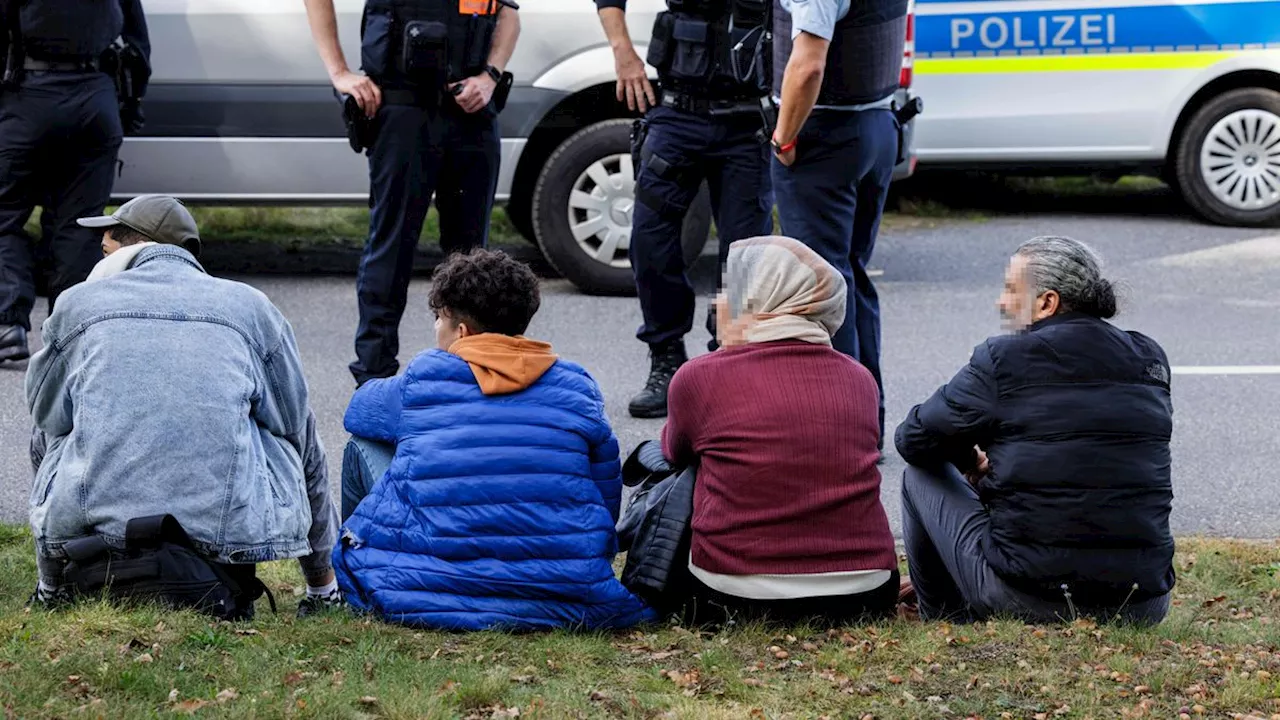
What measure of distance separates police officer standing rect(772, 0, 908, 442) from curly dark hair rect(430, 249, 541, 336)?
1.43m

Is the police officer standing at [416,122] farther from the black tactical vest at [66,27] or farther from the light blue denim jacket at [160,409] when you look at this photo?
the light blue denim jacket at [160,409]

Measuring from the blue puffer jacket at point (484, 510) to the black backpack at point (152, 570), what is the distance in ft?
1.20

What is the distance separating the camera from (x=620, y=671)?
369cm

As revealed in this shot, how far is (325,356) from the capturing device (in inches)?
282

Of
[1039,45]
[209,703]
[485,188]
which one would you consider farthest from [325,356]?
[1039,45]

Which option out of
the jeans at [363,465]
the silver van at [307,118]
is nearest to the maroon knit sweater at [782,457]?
the jeans at [363,465]

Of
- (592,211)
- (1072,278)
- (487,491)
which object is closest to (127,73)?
(592,211)

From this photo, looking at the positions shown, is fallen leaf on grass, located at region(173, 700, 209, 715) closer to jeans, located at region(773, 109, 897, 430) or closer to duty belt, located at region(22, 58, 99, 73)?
jeans, located at region(773, 109, 897, 430)

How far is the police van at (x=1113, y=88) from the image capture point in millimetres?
9500

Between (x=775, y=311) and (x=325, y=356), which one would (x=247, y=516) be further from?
(x=325, y=356)

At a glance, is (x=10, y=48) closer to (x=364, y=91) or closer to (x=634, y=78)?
(x=364, y=91)

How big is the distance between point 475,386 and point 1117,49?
258 inches

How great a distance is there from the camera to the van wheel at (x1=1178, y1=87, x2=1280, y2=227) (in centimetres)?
974

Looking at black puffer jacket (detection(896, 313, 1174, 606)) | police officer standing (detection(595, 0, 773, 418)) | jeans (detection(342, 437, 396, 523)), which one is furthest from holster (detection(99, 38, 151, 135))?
black puffer jacket (detection(896, 313, 1174, 606))
